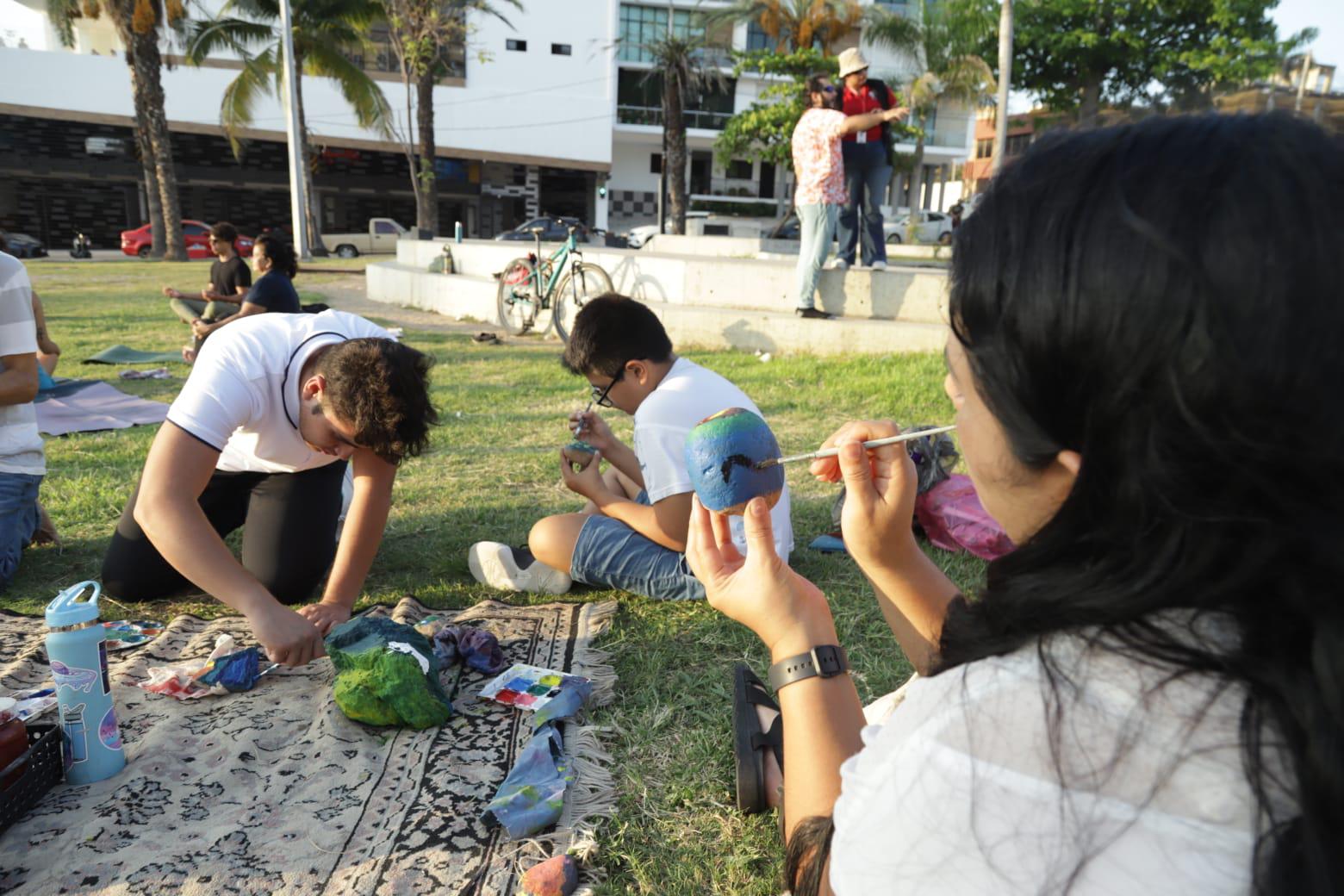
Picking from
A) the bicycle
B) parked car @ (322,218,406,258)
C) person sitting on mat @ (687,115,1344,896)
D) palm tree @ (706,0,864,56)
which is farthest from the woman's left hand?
parked car @ (322,218,406,258)

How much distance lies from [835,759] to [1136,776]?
2.04 feet

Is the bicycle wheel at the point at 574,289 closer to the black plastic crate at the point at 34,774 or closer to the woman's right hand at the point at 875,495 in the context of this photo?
the black plastic crate at the point at 34,774

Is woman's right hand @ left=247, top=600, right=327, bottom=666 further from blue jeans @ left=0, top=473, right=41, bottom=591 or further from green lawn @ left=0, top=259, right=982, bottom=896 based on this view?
blue jeans @ left=0, top=473, right=41, bottom=591

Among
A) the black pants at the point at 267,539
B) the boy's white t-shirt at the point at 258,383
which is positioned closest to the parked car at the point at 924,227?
the black pants at the point at 267,539

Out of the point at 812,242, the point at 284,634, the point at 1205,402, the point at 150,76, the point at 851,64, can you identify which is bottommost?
the point at 284,634

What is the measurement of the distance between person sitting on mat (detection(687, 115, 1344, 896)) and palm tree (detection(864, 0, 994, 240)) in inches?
933

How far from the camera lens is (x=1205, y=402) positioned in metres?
0.72

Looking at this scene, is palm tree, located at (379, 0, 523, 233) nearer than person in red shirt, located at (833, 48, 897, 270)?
No

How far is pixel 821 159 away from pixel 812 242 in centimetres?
69

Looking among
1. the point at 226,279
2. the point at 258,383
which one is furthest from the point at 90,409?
the point at 258,383

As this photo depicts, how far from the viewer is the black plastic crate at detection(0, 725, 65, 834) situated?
1947 millimetres

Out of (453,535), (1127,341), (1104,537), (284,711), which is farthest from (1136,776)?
(453,535)

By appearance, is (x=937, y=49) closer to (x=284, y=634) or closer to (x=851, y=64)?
(x=851, y=64)

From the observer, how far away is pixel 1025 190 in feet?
2.79
